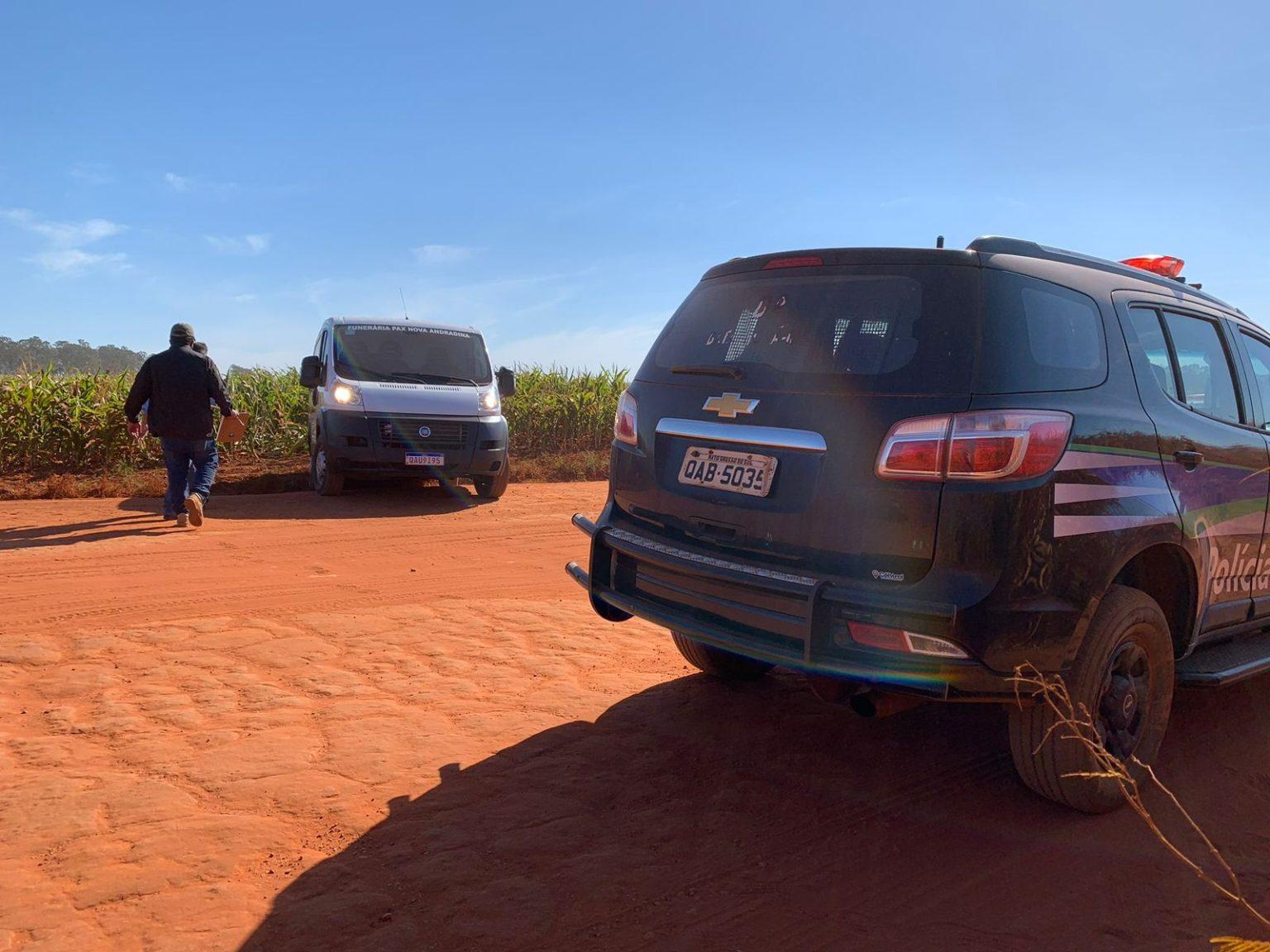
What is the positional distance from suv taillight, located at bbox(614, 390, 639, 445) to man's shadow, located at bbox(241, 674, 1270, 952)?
1.31 meters

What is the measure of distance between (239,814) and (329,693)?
1.30 meters

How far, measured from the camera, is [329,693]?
15.5 feet

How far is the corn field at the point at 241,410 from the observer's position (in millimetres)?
13234

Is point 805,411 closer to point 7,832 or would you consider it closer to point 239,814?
point 239,814

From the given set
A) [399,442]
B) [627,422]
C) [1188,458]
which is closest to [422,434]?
[399,442]

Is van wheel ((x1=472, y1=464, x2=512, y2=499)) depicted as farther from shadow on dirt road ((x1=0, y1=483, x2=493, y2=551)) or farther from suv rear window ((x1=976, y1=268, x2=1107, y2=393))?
suv rear window ((x1=976, y1=268, x2=1107, y2=393))

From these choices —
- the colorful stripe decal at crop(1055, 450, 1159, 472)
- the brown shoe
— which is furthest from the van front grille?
the colorful stripe decal at crop(1055, 450, 1159, 472)

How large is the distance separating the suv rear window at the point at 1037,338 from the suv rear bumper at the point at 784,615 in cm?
80

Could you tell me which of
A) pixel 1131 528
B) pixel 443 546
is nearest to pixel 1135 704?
pixel 1131 528

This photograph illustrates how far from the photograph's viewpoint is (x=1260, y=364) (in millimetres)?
4816

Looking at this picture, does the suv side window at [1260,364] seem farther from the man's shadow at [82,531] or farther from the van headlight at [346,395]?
the van headlight at [346,395]

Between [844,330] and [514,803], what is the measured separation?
2102mm

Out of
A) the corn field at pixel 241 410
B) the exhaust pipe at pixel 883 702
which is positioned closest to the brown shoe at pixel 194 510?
the corn field at pixel 241 410

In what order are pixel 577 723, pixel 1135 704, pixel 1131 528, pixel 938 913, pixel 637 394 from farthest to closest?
pixel 577 723, pixel 637 394, pixel 1135 704, pixel 1131 528, pixel 938 913
